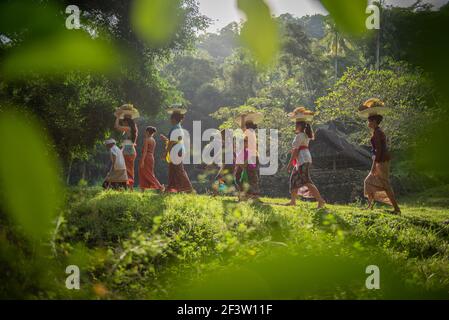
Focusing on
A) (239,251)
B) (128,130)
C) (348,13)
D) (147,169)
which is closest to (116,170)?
(147,169)

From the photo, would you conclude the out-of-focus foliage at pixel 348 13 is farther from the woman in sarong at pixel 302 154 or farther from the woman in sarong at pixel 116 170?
the woman in sarong at pixel 116 170

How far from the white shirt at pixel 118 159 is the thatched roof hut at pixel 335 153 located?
1204 cm

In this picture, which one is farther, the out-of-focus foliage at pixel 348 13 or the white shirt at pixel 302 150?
the white shirt at pixel 302 150

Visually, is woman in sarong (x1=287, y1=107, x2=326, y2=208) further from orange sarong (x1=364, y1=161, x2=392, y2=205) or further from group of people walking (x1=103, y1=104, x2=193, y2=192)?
group of people walking (x1=103, y1=104, x2=193, y2=192)

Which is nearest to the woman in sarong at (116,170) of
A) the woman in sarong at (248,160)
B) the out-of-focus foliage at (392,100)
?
the woman in sarong at (248,160)

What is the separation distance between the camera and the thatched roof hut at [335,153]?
61.2 ft

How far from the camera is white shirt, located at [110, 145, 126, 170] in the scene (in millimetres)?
9312

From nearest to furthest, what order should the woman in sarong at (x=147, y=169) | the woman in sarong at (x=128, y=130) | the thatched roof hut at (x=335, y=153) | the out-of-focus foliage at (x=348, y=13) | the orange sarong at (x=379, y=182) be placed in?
the out-of-focus foliage at (x=348, y=13) < the orange sarong at (x=379, y=182) < the woman in sarong at (x=128, y=130) < the woman in sarong at (x=147, y=169) < the thatched roof hut at (x=335, y=153)

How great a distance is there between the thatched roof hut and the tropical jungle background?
9.34 ft

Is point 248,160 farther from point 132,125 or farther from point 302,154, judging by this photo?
point 132,125

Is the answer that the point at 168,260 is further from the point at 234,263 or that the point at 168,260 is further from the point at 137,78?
the point at 137,78

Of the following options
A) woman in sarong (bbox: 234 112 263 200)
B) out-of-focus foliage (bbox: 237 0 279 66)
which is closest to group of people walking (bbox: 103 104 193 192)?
woman in sarong (bbox: 234 112 263 200)

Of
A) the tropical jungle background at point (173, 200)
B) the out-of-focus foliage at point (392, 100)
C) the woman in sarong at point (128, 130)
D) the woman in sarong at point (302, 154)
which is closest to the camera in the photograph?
the tropical jungle background at point (173, 200)

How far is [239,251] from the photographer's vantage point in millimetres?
5336
